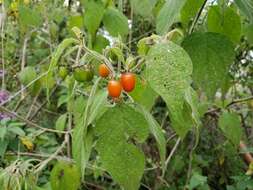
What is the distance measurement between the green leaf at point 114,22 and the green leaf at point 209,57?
51cm

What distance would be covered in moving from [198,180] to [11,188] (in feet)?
4.95

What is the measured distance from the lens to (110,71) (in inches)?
29.0

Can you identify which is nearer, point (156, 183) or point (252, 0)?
point (252, 0)

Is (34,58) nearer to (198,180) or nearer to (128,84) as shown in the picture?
(198,180)

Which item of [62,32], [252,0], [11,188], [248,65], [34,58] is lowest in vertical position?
[11,188]

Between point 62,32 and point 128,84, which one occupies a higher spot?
point 62,32

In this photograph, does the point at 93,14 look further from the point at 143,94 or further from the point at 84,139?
the point at 84,139

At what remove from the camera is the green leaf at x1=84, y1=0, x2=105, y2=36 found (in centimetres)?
121


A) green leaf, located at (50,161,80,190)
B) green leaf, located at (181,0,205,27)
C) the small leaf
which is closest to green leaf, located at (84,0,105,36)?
green leaf, located at (50,161,80,190)

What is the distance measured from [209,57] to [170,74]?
18 centimetres

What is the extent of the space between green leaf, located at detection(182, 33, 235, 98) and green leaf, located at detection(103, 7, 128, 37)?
0.51m

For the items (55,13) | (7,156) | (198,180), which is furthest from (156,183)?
(55,13)

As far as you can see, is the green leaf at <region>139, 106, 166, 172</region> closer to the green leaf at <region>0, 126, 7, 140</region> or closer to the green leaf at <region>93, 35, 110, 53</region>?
the green leaf at <region>93, 35, 110, 53</region>

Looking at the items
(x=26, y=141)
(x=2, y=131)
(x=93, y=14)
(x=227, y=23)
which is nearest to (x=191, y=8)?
(x=227, y=23)
